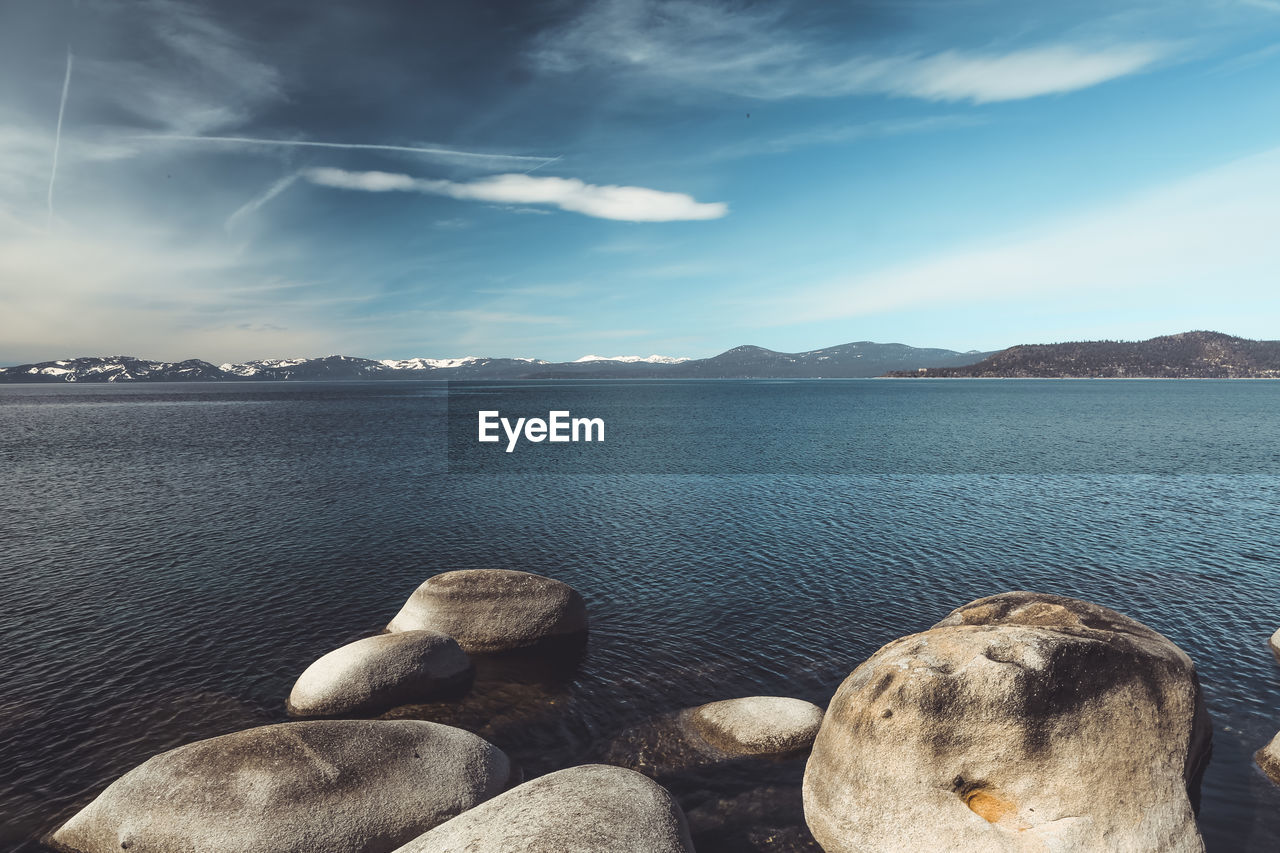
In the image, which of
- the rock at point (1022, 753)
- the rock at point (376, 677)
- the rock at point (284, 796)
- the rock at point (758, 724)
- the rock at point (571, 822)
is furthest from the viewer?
the rock at point (376, 677)

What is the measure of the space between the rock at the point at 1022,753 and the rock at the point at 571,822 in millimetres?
4502

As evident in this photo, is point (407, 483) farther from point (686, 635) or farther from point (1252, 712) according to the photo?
point (1252, 712)

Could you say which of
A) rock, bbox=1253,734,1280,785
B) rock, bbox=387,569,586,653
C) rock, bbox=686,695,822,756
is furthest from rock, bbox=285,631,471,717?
rock, bbox=1253,734,1280,785

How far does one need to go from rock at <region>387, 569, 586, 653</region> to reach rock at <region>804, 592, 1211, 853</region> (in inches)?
545

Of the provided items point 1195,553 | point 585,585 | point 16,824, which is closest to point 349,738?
point 16,824

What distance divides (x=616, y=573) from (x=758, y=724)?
16.6 meters

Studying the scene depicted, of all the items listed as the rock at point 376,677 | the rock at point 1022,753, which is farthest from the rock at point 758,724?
the rock at point 376,677

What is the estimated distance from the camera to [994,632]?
14.7 meters

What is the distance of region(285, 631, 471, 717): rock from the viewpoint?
19.9 m

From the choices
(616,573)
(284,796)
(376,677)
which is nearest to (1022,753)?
(284,796)

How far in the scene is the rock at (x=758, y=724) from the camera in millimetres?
18219

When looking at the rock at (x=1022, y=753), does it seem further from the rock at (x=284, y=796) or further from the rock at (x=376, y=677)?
the rock at (x=376, y=677)

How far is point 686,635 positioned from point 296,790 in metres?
16.1

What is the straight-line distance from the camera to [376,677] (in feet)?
66.4
